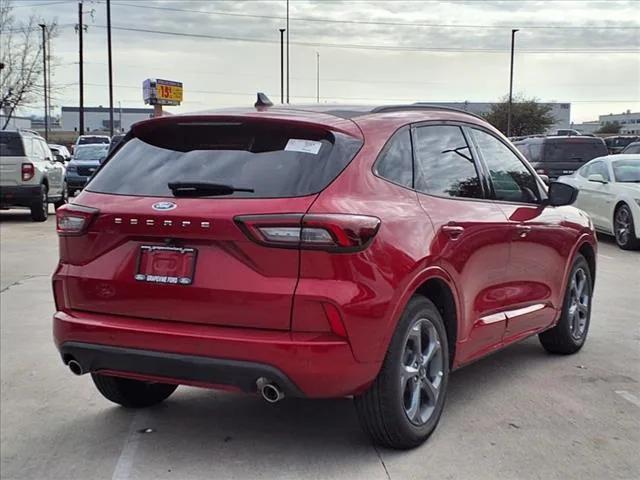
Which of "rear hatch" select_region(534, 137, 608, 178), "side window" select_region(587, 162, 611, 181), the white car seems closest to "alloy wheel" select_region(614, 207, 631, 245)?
the white car

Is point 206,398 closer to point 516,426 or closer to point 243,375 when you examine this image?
point 243,375

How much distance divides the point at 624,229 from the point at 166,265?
10.2 metres

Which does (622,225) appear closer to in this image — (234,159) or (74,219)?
(234,159)

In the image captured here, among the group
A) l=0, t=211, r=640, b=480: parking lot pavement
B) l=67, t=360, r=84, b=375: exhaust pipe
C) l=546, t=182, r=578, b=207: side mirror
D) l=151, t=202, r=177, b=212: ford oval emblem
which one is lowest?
l=0, t=211, r=640, b=480: parking lot pavement

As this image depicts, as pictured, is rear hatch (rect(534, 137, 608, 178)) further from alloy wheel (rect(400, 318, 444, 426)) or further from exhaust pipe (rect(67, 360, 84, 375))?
exhaust pipe (rect(67, 360, 84, 375))

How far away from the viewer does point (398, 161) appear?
4117mm

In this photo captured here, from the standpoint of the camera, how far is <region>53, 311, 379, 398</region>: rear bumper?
347 centimetres

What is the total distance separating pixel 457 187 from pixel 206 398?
2.05m

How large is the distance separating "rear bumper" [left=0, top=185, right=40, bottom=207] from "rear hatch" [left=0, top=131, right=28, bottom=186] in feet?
0.42

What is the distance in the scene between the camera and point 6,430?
4.78m

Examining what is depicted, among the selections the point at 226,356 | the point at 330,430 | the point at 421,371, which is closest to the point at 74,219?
the point at 226,356

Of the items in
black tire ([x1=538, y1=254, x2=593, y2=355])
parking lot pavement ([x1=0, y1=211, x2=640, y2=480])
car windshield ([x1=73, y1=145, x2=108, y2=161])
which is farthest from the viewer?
car windshield ([x1=73, y1=145, x2=108, y2=161])

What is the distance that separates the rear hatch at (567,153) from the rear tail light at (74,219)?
15.2 metres

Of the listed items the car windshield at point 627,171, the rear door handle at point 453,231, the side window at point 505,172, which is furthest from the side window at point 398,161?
the car windshield at point 627,171
